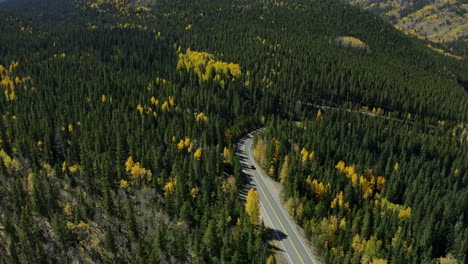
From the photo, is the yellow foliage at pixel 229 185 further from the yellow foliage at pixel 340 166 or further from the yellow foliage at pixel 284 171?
the yellow foliage at pixel 340 166

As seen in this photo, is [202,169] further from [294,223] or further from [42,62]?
[42,62]

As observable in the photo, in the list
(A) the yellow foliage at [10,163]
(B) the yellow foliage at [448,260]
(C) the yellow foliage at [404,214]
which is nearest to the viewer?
(B) the yellow foliage at [448,260]

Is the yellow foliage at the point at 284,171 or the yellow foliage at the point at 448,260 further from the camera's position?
the yellow foliage at the point at 284,171

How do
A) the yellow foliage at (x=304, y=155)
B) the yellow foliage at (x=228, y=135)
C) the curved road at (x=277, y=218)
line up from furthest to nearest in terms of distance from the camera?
1. the yellow foliage at (x=228, y=135)
2. the yellow foliage at (x=304, y=155)
3. the curved road at (x=277, y=218)

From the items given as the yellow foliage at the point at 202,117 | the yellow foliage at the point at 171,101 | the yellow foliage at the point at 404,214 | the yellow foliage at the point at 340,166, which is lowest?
the yellow foliage at the point at 404,214

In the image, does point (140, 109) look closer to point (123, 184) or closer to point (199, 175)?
point (123, 184)

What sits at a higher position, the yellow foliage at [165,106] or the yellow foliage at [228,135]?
the yellow foliage at [165,106]

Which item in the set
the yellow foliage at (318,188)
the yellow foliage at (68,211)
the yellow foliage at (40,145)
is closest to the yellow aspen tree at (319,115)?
the yellow foliage at (318,188)

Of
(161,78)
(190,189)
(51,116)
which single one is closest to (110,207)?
(190,189)

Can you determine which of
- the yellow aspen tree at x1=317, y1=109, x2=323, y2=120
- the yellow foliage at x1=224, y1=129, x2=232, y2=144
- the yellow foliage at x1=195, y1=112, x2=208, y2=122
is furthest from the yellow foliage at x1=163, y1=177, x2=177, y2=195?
the yellow aspen tree at x1=317, y1=109, x2=323, y2=120
